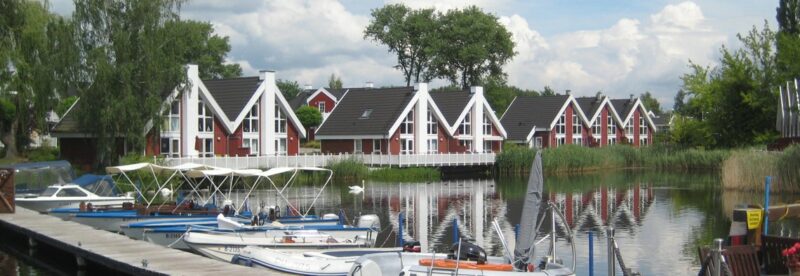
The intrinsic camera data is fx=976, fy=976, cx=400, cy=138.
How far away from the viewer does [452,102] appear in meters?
71.8

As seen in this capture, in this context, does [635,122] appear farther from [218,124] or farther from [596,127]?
[218,124]

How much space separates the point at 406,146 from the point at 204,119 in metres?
16.5

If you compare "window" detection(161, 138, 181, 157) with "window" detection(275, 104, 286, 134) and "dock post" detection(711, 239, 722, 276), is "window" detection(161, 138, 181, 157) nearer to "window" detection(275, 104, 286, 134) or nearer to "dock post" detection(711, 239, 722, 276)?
"window" detection(275, 104, 286, 134)

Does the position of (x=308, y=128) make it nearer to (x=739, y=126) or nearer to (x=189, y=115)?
(x=189, y=115)

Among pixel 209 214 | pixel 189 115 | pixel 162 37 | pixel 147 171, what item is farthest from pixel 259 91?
pixel 209 214

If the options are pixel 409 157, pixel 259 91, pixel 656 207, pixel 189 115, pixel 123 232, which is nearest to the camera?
pixel 123 232

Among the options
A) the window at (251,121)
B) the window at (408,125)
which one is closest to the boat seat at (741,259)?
the window at (251,121)

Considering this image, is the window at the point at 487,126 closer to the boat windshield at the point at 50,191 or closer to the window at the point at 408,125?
the window at the point at 408,125

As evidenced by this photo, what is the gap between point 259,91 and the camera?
5653cm

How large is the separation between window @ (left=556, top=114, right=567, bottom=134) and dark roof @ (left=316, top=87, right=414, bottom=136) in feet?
59.2

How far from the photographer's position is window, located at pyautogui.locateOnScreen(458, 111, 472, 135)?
70.9 meters

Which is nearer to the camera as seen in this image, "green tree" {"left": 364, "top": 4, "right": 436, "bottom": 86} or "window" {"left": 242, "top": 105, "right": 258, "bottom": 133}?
Result: "window" {"left": 242, "top": 105, "right": 258, "bottom": 133}

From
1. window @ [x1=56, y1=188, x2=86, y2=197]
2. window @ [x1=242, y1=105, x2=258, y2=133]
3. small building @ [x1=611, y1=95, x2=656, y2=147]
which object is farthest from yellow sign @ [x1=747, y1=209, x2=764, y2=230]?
small building @ [x1=611, y1=95, x2=656, y2=147]

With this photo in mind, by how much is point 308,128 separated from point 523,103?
1846 centimetres
